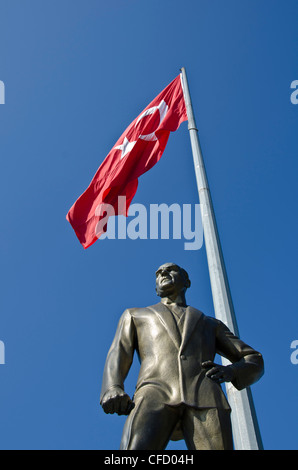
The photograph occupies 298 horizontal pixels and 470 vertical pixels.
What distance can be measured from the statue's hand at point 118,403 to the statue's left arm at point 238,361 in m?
0.76

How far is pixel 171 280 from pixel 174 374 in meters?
1.35

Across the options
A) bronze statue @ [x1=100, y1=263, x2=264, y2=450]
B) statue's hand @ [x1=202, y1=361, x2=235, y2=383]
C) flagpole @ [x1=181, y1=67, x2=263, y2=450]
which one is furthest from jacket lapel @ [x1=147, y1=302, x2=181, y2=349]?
flagpole @ [x1=181, y1=67, x2=263, y2=450]

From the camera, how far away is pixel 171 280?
239 inches

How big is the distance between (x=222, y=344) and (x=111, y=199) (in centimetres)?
658

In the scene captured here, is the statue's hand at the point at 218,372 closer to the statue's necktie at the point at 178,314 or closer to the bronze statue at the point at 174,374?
the bronze statue at the point at 174,374

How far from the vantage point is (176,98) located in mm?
12906

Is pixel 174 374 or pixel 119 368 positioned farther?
pixel 119 368

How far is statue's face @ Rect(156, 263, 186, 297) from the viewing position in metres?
6.02

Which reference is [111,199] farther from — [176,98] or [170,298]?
[170,298]

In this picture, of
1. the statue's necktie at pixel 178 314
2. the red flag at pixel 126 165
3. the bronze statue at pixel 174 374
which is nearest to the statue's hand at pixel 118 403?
the bronze statue at pixel 174 374

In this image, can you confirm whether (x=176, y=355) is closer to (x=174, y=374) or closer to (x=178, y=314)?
(x=174, y=374)

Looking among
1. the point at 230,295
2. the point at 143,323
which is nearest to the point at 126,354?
the point at 143,323

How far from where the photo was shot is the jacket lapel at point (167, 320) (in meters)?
5.30

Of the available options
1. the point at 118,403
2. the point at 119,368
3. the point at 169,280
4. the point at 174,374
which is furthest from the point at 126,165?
the point at 118,403
